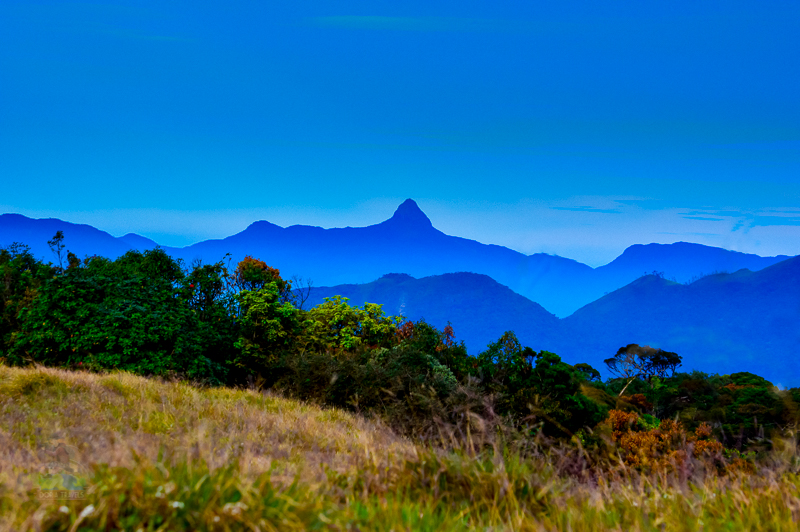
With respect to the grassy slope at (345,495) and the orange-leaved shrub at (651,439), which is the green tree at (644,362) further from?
the grassy slope at (345,495)

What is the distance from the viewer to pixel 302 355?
56.9ft

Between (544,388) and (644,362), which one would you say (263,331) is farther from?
(644,362)

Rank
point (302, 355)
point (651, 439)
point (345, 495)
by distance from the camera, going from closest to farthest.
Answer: point (345, 495) < point (651, 439) < point (302, 355)

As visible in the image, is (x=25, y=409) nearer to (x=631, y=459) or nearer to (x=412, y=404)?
(x=412, y=404)

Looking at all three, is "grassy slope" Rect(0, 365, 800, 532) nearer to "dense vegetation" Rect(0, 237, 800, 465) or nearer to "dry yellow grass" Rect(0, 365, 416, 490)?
"dry yellow grass" Rect(0, 365, 416, 490)

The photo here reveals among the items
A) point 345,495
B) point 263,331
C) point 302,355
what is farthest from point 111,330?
point 345,495

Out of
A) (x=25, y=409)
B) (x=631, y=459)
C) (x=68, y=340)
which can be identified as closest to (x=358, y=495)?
(x=25, y=409)

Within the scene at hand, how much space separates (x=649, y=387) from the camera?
40500 millimetres

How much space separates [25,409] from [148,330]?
8.49m

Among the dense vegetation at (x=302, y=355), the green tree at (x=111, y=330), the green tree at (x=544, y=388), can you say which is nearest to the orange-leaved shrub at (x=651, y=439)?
the dense vegetation at (x=302, y=355)

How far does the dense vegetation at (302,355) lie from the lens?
48.6 feet

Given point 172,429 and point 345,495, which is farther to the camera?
point 172,429

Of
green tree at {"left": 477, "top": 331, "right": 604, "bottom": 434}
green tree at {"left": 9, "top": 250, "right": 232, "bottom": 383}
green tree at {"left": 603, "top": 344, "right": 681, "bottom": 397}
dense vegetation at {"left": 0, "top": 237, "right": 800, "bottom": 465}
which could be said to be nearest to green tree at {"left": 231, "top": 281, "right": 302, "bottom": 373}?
dense vegetation at {"left": 0, "top": 237, "right": 800, "bottom": 465}

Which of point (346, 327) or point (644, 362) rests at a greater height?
point (346, 327)
